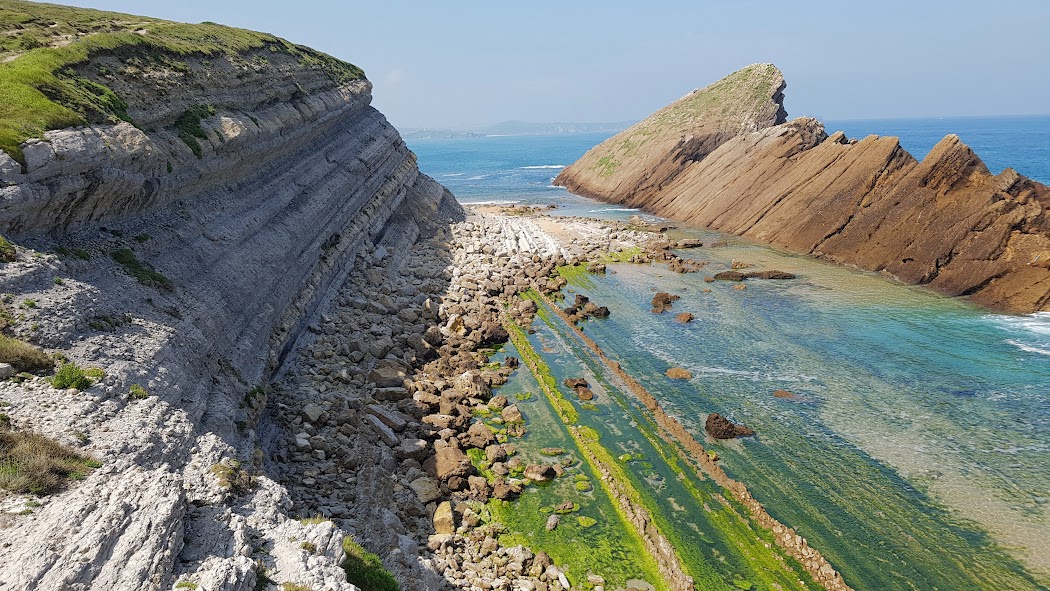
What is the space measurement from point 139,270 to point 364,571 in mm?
11918

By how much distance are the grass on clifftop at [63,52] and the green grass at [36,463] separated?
9055 millimetres

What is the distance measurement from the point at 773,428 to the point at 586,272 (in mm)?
24138

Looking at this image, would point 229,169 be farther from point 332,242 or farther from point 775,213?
point 775,213

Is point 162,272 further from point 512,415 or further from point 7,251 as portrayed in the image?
point 512,415

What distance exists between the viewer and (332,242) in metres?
34.1

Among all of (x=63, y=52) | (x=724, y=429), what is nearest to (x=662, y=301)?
(x=724, y=429)

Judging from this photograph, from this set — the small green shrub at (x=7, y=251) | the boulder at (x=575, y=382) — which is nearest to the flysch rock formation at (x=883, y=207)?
the boulder at (x=575, y=382)

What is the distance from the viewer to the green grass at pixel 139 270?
17.4m

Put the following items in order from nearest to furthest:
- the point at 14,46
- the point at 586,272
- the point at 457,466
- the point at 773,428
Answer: the point at 457,466 < the point at 14,46 < the point at 773,428 < the point at 586,272

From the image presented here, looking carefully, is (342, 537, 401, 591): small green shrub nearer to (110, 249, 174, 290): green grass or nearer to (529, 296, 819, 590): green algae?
(529, 296, 819, 590): green algae

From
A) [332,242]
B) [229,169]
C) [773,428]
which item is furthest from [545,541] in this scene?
[332,242]

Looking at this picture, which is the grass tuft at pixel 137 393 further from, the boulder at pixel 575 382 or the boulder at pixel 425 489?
the boulder at pixel 575 382

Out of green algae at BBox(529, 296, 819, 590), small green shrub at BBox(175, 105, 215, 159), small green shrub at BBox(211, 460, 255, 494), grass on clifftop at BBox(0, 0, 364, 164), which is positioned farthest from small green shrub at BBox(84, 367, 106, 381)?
green algae at BBox(529, 296, 819, 590)

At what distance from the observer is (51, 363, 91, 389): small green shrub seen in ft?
38.8
